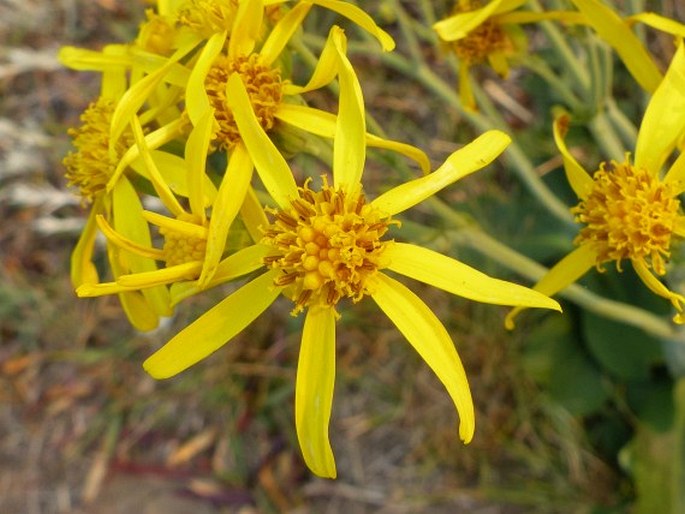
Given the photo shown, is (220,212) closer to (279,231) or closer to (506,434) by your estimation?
(279,231)

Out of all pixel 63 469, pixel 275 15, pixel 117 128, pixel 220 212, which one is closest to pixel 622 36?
pixel 275 15

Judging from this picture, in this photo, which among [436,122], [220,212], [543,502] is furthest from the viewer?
[436,122]

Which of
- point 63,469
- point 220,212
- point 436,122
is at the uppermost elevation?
point 220,212

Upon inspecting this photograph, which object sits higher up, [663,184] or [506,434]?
[663,184]

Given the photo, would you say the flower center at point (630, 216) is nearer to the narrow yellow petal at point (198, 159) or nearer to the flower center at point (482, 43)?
the flower center at point (482, 43)

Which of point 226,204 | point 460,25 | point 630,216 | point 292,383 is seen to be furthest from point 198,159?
point 292,383

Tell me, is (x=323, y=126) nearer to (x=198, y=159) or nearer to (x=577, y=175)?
(x=198, y=159)
